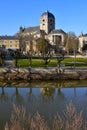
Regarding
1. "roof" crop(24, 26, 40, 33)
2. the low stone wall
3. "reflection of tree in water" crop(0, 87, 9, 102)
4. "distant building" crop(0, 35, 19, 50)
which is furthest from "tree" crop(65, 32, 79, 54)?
"reflection of tree in water" crop(0, 87, 9, 102)

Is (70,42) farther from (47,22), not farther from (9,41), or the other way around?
(47,22)

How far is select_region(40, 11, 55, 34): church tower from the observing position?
541 feet

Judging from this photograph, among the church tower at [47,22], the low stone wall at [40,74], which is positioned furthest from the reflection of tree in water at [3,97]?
the church tower at [47,22]

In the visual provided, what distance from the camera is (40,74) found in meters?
37.8

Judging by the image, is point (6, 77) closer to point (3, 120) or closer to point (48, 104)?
point (48, 104)

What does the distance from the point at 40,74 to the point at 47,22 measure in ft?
422

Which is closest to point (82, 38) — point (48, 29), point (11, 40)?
point (48, 29)

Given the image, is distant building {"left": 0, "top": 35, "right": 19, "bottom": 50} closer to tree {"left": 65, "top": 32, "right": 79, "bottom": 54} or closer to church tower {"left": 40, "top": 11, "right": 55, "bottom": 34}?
church tower {"left": 40, "top": 11, "right": 55, "bottom": 34}

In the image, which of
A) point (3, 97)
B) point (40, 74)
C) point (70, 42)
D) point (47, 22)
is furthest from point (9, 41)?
point (3, 97)

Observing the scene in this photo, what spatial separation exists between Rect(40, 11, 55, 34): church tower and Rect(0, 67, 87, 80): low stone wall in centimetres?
12698

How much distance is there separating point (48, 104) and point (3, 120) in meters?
5.37

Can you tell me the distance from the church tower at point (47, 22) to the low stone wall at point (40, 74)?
417 feet

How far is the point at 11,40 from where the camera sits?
14438cm

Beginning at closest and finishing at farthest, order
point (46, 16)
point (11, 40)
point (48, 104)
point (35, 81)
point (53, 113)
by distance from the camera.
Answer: point (53, 113)
point (48, 104)
point (35, 81)
point (11, 40)
point (46, 16)
